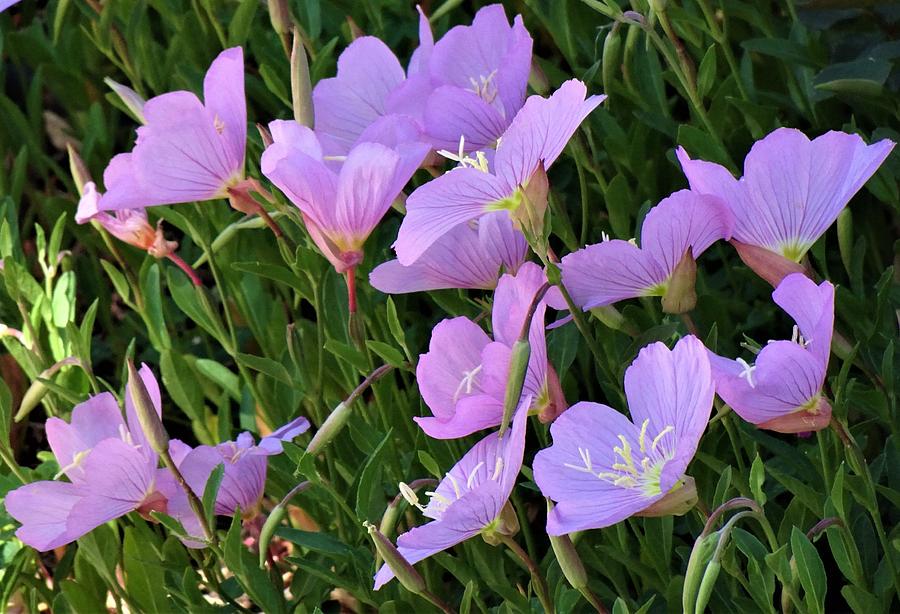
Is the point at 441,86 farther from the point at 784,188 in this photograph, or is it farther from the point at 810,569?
the point at 810,569

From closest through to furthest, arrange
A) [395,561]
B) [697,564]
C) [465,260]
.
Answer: [697,564] → [395,561] → [465,260]

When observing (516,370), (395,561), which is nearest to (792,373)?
(516,370)

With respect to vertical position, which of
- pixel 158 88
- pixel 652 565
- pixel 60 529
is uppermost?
pixel 158 88

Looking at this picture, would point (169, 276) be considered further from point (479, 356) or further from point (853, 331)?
point (853, 331)

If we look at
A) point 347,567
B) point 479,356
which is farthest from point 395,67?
point 347,567

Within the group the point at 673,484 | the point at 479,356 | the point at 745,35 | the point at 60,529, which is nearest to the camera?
the point at 673,484

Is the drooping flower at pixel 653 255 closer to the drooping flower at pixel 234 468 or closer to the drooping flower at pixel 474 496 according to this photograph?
the drooping flower at pixel 474 496

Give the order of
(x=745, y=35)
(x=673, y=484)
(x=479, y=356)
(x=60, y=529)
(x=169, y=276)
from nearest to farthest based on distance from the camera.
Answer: (x=673, y=484) → (x=479, y=356) → (x=60, y=529) → (x=169, y=276) → (x=745, y=35)

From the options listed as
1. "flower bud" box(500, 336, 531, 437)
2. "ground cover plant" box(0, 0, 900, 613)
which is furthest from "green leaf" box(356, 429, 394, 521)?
"flower bud" box(500, 336, 531, 437)

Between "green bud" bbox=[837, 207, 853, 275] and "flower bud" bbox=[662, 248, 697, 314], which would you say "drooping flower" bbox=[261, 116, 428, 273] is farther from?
"green bud" bbox=[837, 207, 853, 275]
